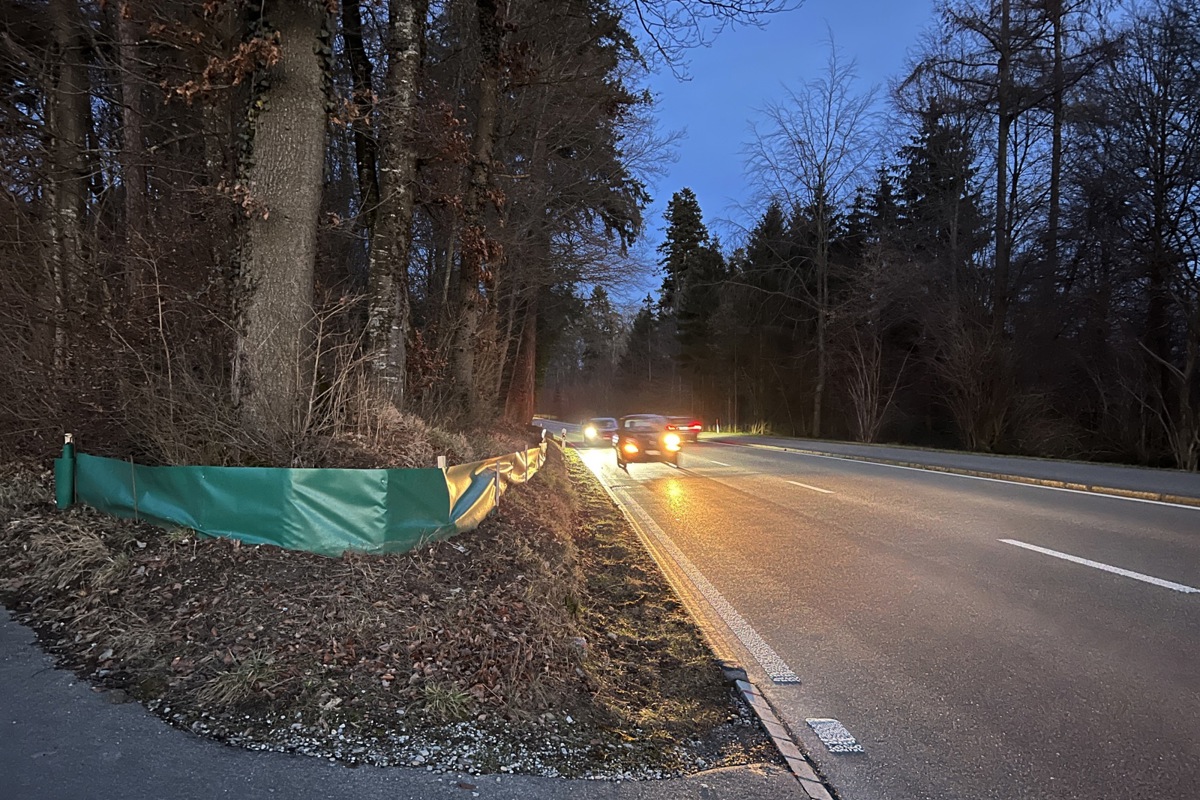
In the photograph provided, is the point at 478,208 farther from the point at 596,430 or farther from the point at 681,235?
the point at 681,235

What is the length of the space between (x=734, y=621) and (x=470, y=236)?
23.9 ft

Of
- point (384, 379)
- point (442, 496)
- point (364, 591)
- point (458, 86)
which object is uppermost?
point (458, 86)

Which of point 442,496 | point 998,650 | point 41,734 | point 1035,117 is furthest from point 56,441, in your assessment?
point 1035,117

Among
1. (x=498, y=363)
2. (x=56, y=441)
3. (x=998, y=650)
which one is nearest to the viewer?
(x=998, y=650)

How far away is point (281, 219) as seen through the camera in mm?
6059

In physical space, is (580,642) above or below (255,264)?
below

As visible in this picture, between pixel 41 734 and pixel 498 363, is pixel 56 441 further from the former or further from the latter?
pixel 498 363

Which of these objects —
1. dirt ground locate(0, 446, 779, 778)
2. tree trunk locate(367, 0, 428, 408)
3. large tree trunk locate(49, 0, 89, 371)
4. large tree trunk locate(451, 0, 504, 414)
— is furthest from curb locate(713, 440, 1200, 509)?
large tree trunk locate(49, 0, 89, 371)

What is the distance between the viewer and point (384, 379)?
7.88 m

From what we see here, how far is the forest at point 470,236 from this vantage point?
614 centimetres

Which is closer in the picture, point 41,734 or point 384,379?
point 41,734

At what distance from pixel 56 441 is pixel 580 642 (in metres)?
6.41

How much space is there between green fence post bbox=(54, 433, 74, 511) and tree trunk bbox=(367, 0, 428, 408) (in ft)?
9.54

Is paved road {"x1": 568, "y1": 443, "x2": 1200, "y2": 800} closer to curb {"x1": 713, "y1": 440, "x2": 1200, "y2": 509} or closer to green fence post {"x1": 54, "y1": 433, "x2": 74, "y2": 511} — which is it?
curb {"x1": 713, "y1": 440, "x2": 1200, "y2": 509}
